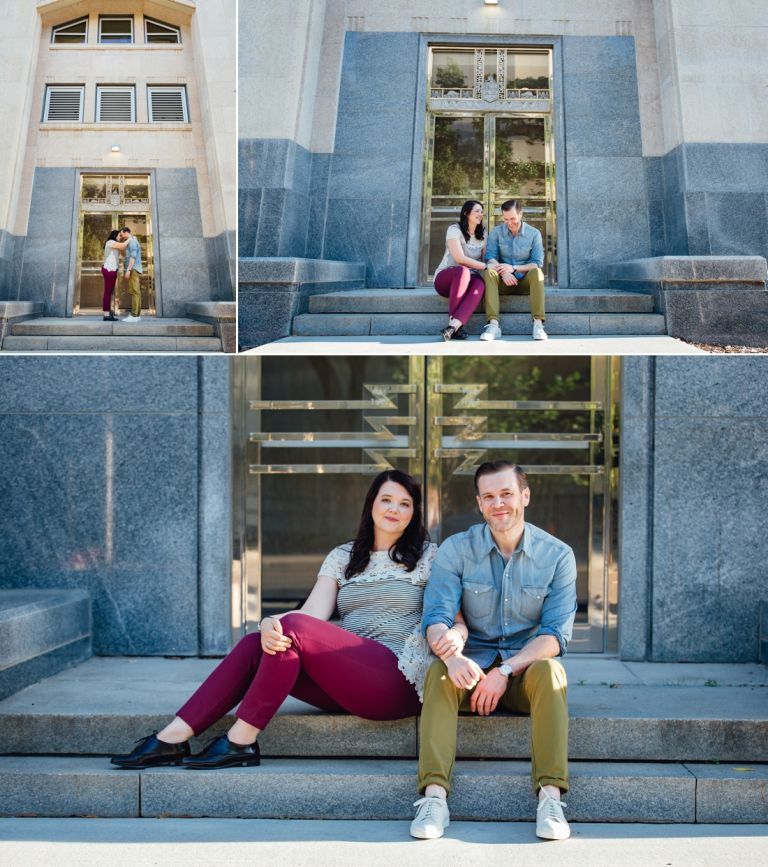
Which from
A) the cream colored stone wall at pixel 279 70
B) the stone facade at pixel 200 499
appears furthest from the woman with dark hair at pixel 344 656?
the cream colored stone wall at pixel 279 70

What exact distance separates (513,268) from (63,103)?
3.15 meters

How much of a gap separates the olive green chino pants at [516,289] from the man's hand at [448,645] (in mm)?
3132

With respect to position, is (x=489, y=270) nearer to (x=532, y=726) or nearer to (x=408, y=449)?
(x=408, y=449)

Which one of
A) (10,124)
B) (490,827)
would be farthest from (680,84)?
(490,827)

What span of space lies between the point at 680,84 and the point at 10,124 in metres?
5.39

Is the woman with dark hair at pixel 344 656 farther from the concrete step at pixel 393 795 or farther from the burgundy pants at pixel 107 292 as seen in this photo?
the burgundy pants at pixel 107 292

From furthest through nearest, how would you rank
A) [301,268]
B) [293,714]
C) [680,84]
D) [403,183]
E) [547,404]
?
[403,183], [680,84], [301,268], [547,404], [293,714]

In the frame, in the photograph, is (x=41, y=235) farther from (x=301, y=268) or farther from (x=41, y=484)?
(x=301, y=268)

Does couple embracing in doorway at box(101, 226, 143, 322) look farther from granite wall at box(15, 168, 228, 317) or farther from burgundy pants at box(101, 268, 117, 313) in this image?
granite wall at box(15, 168, 228, 317)

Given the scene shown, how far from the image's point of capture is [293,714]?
4594 mm

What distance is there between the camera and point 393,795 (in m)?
4.25

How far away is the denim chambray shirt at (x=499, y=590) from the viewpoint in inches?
172

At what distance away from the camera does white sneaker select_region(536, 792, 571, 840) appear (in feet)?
12.6

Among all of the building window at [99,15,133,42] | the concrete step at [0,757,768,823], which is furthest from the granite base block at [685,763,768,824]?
the building window at [99,15,133,42]
